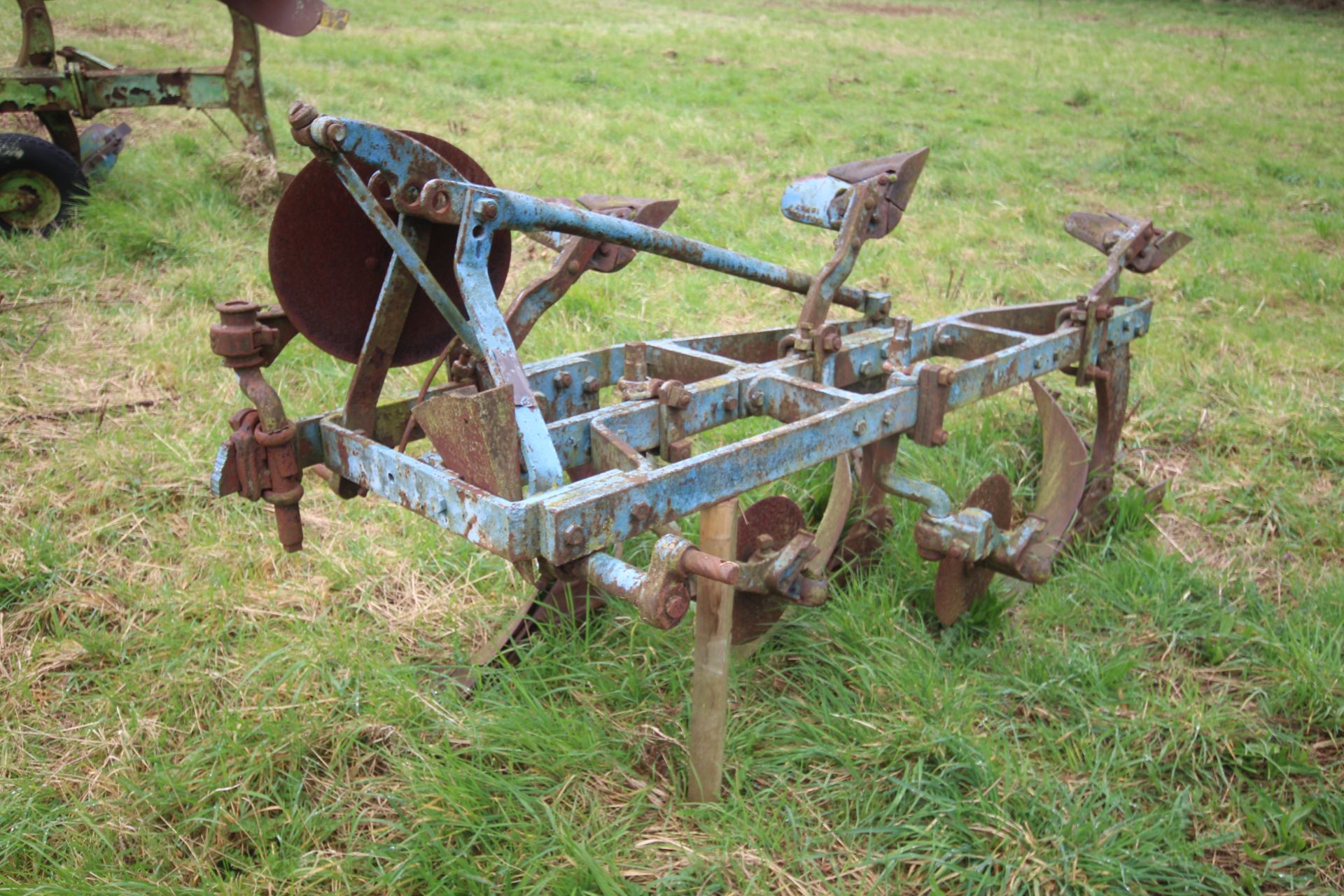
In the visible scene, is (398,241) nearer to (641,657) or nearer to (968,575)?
(641,657)

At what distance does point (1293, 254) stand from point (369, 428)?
19.7ft

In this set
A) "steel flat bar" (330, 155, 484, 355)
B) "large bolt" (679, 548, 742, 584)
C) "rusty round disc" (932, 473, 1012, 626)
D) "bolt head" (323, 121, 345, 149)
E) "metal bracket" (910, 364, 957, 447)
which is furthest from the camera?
"rusty round disc" (932, 473, 1012, 626)

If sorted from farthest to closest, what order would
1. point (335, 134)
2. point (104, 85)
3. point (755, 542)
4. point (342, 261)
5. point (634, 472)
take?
1. point (104, 85)
2. point (755, 542)
3. point (342, 261)
4. point (634, 472)
5. point (335, 134)

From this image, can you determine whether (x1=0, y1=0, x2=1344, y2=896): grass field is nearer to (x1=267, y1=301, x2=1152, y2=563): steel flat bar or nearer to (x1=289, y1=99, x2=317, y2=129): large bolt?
(x1=267, y1=301, x2=1152, y2=563): steel flat bar

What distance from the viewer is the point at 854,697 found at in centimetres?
281

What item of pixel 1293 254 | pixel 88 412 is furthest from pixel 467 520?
pixel 1293 254

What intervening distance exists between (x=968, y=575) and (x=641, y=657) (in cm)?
95

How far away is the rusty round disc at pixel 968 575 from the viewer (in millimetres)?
3004

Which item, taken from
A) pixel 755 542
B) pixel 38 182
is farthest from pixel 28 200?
pixel 755 542

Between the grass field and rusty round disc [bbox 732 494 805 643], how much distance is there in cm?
14

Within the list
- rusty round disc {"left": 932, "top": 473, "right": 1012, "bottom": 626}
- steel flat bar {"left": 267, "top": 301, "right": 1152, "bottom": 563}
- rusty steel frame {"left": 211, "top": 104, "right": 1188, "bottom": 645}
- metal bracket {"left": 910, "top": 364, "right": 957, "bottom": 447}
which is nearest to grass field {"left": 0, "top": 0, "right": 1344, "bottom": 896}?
rusty round disc {"left": 932, "top": 473, "right": 1012, "bottom": 626}

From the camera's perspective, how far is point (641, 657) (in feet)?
9.66

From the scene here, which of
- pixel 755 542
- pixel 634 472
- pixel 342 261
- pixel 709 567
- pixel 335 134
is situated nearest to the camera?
pixel 709 567

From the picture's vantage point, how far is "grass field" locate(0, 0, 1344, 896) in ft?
7.68
